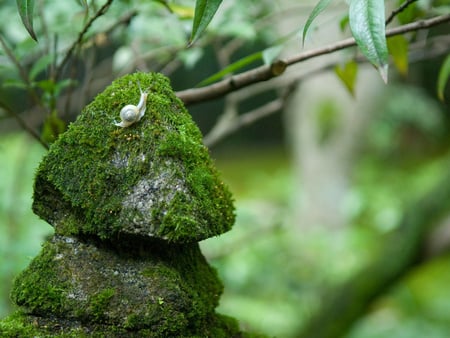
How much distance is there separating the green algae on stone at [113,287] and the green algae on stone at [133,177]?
45mm

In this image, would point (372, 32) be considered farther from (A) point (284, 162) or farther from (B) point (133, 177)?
(A) point (284, 162)

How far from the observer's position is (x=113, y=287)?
903 mm

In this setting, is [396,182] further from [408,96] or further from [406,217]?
[406,217]

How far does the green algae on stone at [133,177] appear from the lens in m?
0.87

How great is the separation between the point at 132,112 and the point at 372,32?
36 cm

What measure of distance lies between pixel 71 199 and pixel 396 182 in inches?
202

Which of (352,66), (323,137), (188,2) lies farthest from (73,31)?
(323,137)

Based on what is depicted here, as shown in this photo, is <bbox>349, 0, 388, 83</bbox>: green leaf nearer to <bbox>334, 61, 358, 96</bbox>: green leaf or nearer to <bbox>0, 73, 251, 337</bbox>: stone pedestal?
<bbox>0, 73, 251, 337</bbox>: stone pedestal

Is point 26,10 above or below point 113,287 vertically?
above

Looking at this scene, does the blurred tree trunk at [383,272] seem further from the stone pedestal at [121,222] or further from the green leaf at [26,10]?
the green leaf at [26,10]

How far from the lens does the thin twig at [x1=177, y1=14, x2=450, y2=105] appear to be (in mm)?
1122

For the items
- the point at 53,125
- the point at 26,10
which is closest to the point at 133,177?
the point at 26,10

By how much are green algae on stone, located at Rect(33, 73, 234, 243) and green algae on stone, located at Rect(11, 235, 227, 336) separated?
45 millimetres

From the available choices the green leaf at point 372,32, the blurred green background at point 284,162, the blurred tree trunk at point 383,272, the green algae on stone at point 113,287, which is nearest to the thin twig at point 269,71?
the blurred green background at point 284,162
